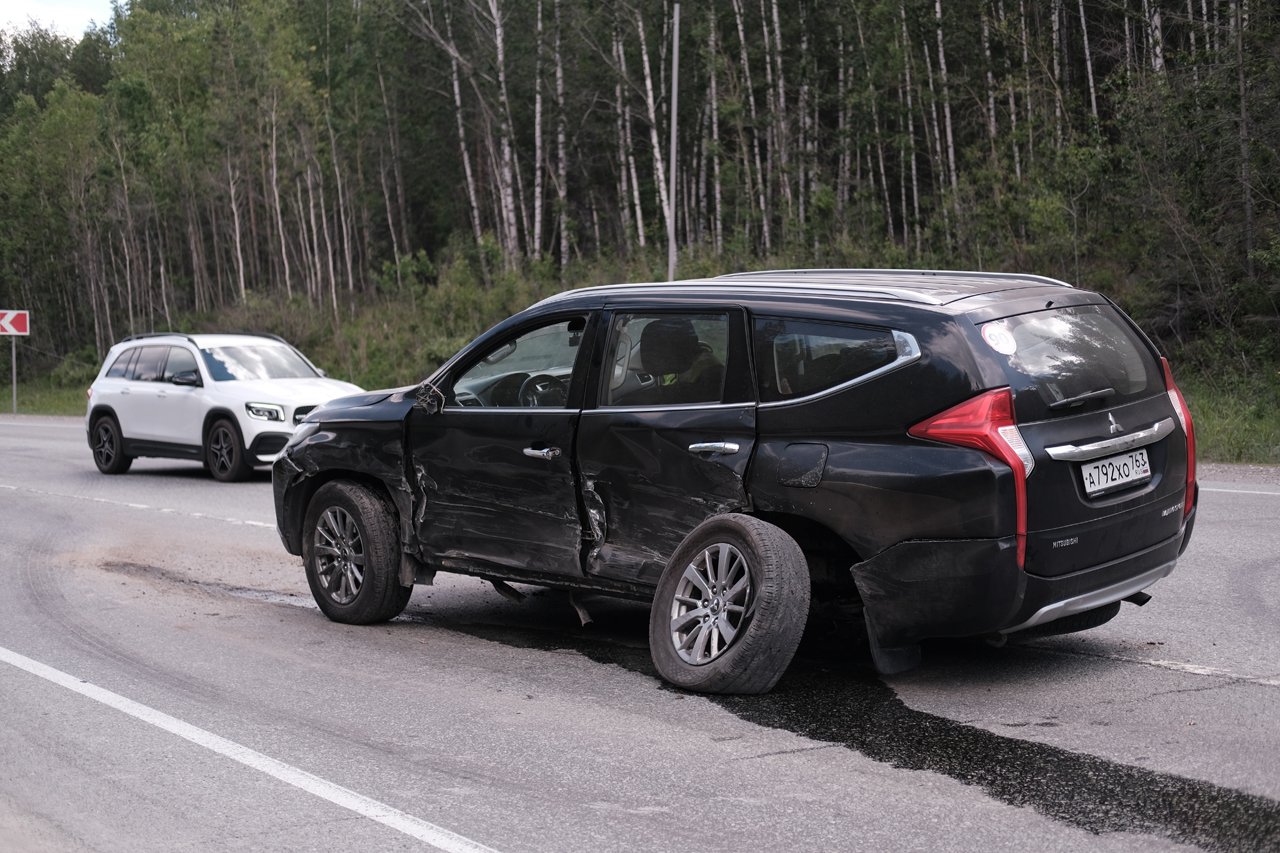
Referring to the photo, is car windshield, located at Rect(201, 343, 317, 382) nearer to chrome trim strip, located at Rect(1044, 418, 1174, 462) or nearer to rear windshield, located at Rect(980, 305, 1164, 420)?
rear windshield, located at Rect(980, 305, 1164, 420)

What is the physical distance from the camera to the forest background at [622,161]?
22.4 metres

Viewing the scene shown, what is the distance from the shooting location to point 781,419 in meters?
5.97

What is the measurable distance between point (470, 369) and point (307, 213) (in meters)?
63.1

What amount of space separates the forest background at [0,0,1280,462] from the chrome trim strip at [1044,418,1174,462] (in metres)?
10.4

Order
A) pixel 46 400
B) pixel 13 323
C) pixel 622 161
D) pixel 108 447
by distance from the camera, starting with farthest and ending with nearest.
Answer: pixel 622 161 → pixel 46 400 → pixel 13 323 → pixel 108 447

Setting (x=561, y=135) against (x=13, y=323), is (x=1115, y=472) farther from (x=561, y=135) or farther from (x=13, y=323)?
(x=561, y=135)

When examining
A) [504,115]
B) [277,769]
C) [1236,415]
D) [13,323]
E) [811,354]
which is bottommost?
[1236,415]

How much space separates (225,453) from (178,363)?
1776mm

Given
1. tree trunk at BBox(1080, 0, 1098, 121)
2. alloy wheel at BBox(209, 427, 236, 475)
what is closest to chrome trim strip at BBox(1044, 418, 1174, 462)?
alloy wheel at BBox(209, 427, 236, 475)

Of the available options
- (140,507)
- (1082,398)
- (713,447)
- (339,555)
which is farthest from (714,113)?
(1082,398)

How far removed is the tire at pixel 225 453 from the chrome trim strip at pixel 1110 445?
12.3 m

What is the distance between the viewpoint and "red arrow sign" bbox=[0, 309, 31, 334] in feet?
115

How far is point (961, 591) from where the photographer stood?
545 cm

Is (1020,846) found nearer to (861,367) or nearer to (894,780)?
(894,780)
